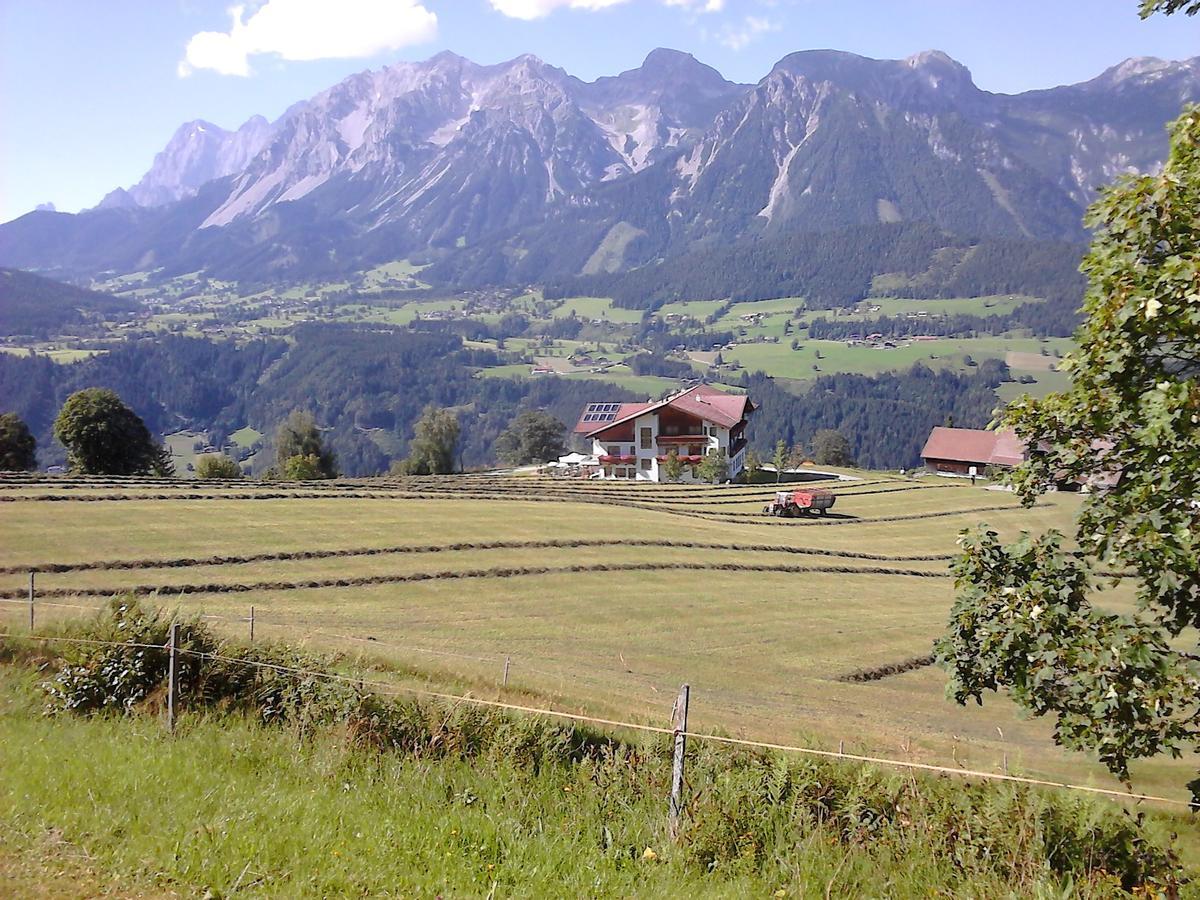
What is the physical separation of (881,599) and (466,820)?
3712cm

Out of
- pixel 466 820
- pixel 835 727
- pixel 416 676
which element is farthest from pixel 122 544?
pixel 466 820

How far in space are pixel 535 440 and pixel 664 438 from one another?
3557cm

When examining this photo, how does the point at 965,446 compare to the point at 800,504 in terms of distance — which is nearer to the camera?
the point at 800,504

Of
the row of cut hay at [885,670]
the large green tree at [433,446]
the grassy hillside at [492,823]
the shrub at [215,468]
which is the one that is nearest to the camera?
the grassy hillside at [492,823]

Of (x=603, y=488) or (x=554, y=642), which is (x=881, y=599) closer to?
(x=554, y=642)

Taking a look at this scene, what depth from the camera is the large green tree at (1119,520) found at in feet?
26.4

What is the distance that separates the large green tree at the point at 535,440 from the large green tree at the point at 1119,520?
126902mm

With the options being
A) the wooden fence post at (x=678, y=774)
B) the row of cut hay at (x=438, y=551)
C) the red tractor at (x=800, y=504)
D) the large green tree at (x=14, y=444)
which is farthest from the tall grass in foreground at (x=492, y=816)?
the large green tree at (x=14, y=444)

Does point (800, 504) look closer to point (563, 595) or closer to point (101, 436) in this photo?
point (563, 595)

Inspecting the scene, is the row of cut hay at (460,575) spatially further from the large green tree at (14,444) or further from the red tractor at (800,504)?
the large green tree at (14,444)

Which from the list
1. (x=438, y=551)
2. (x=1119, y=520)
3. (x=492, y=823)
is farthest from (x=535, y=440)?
(x=1119, y=520)

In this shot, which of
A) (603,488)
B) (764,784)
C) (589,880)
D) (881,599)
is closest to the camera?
(589,880)

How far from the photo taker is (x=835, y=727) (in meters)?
20.3

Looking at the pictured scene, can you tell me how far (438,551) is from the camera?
139ft
